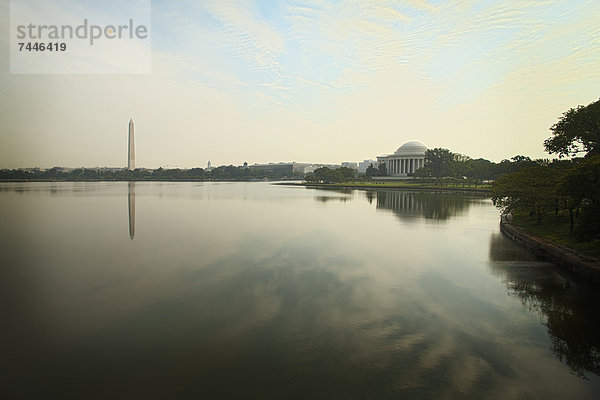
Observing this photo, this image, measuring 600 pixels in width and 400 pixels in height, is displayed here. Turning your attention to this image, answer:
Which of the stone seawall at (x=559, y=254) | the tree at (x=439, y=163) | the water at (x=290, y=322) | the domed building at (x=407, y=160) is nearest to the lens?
the water at (x=290, y=322)

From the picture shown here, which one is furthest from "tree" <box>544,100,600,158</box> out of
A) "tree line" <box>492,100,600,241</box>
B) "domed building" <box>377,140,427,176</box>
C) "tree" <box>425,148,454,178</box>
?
"domed building" <box>377,140,427,176</box>

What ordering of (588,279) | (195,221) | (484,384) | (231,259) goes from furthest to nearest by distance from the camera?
(195,221) < (231,259) < (588,279) < (484,384)

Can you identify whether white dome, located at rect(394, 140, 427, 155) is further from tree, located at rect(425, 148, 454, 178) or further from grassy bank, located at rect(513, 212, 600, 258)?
grassy bank, located at rect(513, 212, 600, 258)

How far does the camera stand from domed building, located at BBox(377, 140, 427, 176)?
128875 millimetres

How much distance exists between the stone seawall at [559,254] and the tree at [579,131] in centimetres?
1131

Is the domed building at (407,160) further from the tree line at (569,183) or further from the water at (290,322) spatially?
the water at (290,322)

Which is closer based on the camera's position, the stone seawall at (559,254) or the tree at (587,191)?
the stone seawall at (559,254)

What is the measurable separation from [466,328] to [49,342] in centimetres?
1060

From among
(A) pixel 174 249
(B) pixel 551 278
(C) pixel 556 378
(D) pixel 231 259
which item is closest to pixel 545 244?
(B) pixel 551 278

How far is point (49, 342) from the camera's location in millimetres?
8648

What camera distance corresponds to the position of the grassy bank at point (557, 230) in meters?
17.2

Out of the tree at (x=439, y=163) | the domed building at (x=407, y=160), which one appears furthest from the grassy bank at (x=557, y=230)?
the domed building at (x=407, y=160)

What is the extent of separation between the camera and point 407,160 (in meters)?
131

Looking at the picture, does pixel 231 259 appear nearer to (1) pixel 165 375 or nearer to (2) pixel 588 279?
(1) pixel 165 375
